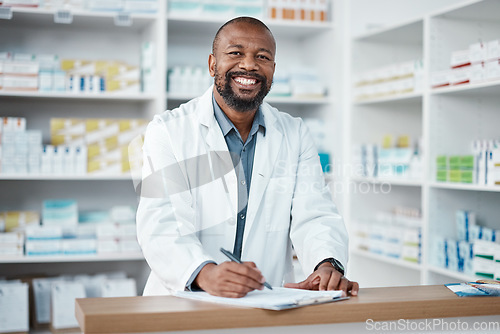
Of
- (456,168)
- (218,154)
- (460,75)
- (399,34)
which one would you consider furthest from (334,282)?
(399,34)

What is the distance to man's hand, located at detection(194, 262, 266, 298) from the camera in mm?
1354

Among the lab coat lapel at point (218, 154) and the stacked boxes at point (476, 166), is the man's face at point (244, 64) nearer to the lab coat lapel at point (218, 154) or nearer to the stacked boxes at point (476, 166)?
the lab coat lapel at point (218, 154)

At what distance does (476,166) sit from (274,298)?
1917 mm

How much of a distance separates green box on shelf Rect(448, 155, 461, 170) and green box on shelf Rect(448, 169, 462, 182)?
0.02 metres

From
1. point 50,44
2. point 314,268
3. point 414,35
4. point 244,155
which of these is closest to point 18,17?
point 50,44

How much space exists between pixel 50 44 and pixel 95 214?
1.16 metres

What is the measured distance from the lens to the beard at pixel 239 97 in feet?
6.41

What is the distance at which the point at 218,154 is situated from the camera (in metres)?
1.95

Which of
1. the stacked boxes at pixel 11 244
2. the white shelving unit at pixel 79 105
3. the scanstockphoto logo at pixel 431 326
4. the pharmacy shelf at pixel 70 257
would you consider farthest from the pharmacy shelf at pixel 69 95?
the scanstockphoto logo at pixel 431 326

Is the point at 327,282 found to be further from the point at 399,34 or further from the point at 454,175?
the point at 399,34

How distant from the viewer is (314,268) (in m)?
1.70

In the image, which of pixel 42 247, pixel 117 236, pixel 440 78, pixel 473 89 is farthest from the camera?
pixel 117 236

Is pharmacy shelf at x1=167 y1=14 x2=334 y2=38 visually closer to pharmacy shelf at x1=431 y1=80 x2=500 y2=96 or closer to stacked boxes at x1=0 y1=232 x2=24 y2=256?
pharmacy shelf at x1=431 y1=80 x2=500 y2=96

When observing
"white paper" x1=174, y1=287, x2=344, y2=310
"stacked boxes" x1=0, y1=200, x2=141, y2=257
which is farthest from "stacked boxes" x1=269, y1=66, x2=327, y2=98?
"white paper" x1=174, y1=287, x2=344, y2=310
